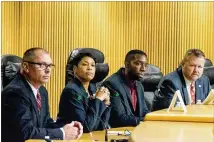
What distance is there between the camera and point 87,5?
25.9 ft

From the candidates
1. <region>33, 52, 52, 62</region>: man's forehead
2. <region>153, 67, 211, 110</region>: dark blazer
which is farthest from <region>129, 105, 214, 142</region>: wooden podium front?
<region>153, 67, 211, 110</region>: dark blazer

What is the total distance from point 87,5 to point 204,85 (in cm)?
346

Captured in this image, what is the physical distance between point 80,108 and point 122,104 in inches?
29.4

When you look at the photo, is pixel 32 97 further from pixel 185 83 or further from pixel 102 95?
pixel 185 83

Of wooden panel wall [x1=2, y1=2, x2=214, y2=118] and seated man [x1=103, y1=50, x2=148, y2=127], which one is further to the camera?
wooden panel wall [x1=2, y1=2, x2=214, y2=118]

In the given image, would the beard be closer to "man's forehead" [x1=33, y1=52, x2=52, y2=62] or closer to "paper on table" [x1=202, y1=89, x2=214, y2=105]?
"paper on table" [x1=202, y1=89, x2=214, y2=105]

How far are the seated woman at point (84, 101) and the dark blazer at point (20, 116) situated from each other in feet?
1.49

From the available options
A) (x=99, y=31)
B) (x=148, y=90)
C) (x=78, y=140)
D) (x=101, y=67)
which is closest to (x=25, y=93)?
(x=78, y=140)

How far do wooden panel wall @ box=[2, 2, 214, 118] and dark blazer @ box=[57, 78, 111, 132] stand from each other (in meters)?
4.19

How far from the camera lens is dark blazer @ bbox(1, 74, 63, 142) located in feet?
9.52

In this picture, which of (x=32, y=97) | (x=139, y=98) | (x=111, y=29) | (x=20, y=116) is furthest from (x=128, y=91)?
(x=111, y=29)

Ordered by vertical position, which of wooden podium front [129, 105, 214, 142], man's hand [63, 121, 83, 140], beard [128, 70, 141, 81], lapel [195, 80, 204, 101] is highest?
beard [128, 70, 141, 81]

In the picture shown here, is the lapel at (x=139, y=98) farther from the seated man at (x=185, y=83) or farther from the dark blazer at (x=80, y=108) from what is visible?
the dark blazer at (x=80, y=108)

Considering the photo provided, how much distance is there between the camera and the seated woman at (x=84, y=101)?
3521 millimetres
